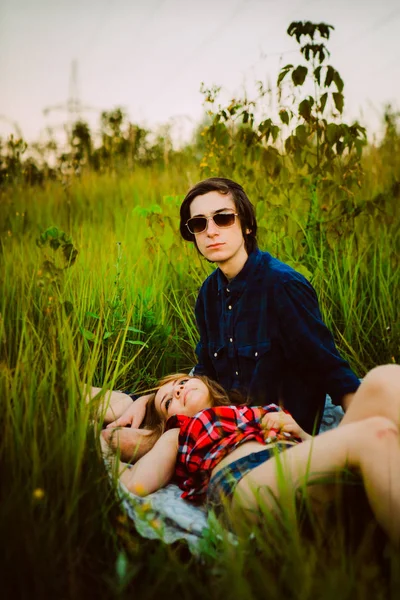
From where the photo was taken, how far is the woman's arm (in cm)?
196

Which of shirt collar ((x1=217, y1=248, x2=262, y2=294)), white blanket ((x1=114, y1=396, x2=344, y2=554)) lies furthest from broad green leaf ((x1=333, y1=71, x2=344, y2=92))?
white blanket ((x1=114, y1=396, x2=344, y2=554))

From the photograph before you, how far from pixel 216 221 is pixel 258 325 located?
502 mm

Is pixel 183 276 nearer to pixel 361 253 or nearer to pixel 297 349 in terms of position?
pixel 361 253

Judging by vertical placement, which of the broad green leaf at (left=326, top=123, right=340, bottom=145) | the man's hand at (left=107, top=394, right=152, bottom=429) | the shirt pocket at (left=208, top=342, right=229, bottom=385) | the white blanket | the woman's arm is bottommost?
the white blanket

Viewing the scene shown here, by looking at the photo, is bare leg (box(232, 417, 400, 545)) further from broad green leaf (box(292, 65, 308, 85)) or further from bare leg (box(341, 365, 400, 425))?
broad green leaf (box(292, 65, 308, 85))

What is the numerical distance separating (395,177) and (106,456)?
3451mm

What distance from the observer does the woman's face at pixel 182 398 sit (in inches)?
88.9

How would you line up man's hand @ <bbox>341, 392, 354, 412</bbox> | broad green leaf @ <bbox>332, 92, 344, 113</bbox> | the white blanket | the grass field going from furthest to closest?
broad green leaf @ <bbox>332, 92, 344, 113</bbox>
man's hand @ <bbox>341, 392, 354, 412</bbox>
the white blanket
the grass field

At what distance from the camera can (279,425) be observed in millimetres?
2043

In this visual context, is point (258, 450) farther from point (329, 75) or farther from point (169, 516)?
point (329, 75)

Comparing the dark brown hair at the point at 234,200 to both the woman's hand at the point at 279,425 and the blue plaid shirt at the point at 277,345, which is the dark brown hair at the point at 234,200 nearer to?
the blue plaid shirt at the point at 277,345

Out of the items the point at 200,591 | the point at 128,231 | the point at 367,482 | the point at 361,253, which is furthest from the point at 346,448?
the point at 128,231

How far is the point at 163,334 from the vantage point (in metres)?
3.12

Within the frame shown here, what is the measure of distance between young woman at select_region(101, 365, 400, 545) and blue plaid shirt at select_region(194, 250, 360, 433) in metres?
0.19
